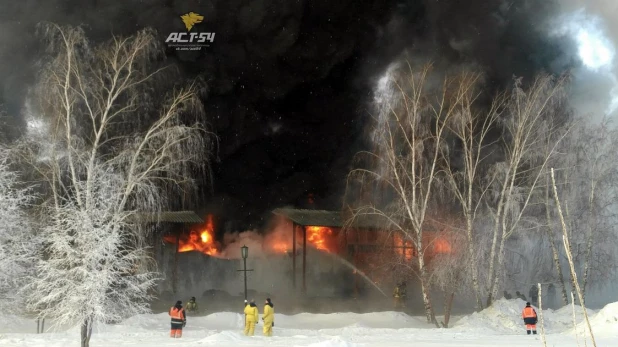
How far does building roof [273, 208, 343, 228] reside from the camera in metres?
37.8

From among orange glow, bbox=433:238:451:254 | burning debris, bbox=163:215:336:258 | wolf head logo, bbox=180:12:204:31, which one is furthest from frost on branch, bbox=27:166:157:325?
wolf head logo, bbox=180:12:204:31

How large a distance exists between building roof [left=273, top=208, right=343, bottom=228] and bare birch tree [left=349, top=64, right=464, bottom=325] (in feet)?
34.0

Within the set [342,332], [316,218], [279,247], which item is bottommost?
[342,332]

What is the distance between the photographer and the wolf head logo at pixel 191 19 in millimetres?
43000

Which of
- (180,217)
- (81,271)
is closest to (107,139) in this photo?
(81,271)

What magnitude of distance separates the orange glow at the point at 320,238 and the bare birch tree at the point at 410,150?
13273 mm

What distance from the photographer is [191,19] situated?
44156mm

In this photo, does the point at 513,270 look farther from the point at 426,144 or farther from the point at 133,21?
the point at 133,21

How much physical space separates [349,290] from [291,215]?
5855mm

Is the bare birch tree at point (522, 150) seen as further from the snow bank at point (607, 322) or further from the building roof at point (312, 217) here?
the building roof at point (312, 217)

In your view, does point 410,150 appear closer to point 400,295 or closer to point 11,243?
point 400,295

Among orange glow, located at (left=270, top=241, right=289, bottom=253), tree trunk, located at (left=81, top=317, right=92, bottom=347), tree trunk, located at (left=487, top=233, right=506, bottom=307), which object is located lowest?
tree trunk, located at (left=81, top=317, right=92, bottom=347)

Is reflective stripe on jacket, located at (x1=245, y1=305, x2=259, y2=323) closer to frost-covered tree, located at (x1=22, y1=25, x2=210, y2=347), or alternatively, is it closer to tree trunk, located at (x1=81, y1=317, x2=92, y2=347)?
frost-covered tree, located at (x1=22, y1=25, x2=210, y2=347)

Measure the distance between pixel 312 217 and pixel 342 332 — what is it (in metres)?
17.0
